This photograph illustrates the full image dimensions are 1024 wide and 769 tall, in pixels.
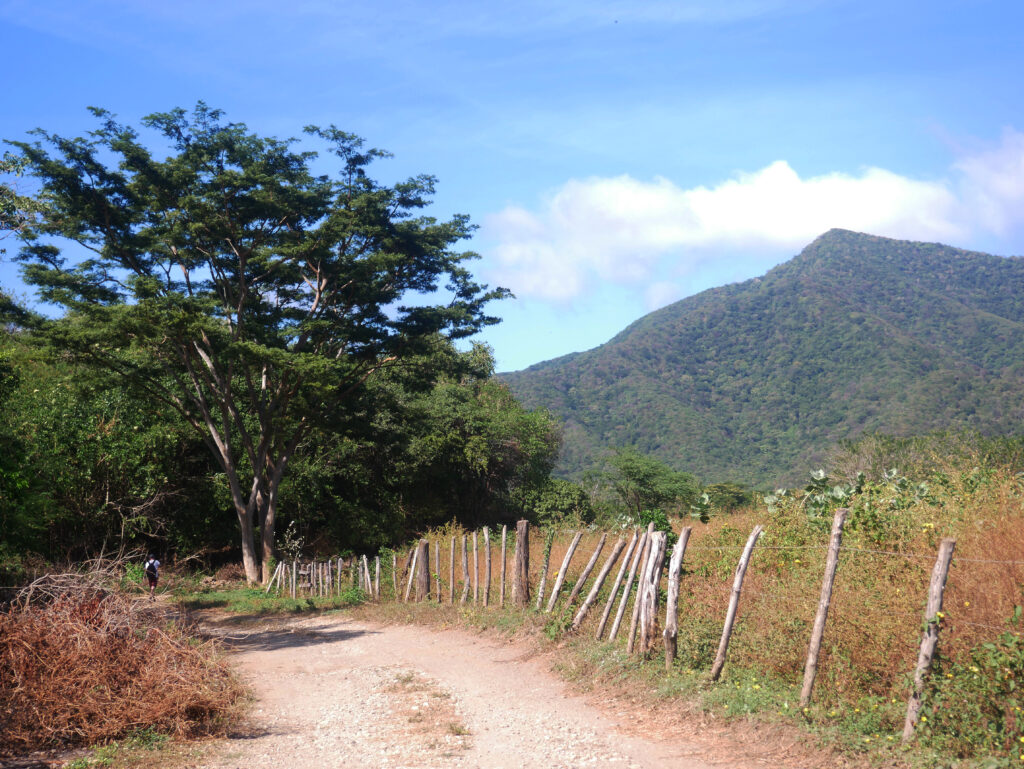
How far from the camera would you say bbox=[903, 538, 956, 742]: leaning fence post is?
562cm

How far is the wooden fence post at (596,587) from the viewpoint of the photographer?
10.0 m

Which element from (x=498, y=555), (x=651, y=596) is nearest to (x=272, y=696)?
(x=651, y=596)

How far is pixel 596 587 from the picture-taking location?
1019 centimetres

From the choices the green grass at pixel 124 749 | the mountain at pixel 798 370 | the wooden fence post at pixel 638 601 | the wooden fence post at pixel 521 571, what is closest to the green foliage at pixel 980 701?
the wooden fence post at pixel 638 601

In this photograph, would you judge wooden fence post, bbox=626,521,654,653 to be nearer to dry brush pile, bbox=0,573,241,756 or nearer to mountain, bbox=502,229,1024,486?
dry brush pile, bbox=0,573,241,756

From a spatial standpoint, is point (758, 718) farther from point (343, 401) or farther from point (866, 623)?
point (343, 401)

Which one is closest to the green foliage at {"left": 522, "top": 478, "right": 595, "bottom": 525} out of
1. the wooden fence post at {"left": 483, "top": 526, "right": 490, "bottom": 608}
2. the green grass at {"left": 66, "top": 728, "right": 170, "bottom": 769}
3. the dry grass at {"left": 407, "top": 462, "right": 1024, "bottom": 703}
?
the wooden fence post at {"left": 483, "top": 526, "right": 490, "bottom": 608}

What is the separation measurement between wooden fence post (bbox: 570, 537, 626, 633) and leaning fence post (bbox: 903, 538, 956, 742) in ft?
14.5

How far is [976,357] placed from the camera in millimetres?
103500

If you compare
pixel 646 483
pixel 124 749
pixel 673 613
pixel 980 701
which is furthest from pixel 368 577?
pixel 646 483

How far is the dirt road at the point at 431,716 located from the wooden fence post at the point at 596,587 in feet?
2.24

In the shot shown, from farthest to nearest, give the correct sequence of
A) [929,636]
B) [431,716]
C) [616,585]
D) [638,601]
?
[616,585] < [638,601] < [431,716] < [929,636]

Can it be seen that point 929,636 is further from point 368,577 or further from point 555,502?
point 555,502

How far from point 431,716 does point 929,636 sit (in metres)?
4.52
